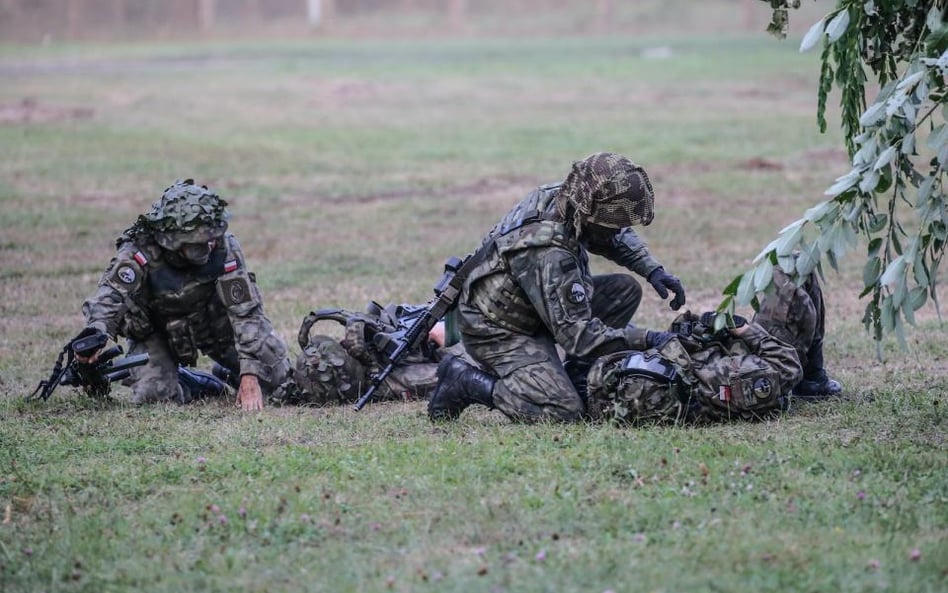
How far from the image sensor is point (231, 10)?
5572 centimetres

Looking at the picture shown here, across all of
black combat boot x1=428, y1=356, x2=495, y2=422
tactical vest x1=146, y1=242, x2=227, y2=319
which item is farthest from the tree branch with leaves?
tactical vest x1=146, y1=242, x2=227, y2=319

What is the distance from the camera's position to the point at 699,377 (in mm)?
7203

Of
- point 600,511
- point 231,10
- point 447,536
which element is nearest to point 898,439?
point 600,511

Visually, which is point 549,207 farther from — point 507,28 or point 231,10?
point 231,10

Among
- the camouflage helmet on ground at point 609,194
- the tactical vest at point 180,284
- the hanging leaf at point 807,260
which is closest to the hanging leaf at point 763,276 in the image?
the hanging leaf at point 807,260

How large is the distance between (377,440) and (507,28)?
45.2m

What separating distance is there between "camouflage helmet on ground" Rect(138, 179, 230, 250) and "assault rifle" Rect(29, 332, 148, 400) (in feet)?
2.37

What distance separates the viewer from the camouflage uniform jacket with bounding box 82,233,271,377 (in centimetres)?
831

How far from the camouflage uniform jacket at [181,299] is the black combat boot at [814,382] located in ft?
10.8

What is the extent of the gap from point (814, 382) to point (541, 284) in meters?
1.80

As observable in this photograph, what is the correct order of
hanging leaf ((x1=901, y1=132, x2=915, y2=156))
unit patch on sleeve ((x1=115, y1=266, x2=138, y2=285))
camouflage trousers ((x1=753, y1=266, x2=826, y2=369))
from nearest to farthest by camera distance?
hanging leaf ((x1=901, y1=132, x2=915, y2=156)) < camouflage trousers ((x1=753, y1=266, x2=826, y2=369)) < unit patch on sleeve ((x1=115, y1=266, x2=138, y2=285))

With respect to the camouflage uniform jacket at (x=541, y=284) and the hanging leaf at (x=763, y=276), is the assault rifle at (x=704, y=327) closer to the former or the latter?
the camouflage uniform jacket at (x=541, y=284)

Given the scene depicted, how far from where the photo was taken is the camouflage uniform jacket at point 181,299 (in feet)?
27.3

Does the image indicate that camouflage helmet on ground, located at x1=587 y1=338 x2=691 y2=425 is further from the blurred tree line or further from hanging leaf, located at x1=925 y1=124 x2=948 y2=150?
the blurred tree line
